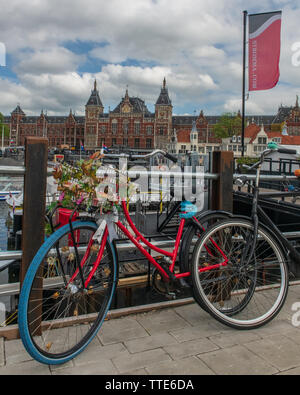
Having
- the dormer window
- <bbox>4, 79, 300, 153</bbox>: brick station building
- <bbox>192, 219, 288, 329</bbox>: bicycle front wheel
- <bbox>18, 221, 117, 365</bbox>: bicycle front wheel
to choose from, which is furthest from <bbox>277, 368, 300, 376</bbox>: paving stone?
<bbox>4, 79, 300, 153</bbox>: brick station building

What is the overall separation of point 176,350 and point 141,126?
106340 millimetres

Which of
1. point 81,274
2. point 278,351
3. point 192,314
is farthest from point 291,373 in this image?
point 81,274

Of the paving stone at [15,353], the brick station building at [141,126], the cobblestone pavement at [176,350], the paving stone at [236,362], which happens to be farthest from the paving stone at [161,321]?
the brick station building at [141,126]

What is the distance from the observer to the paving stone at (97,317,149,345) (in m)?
2.38

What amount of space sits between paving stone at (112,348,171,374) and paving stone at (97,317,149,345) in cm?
23

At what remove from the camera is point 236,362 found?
208cm

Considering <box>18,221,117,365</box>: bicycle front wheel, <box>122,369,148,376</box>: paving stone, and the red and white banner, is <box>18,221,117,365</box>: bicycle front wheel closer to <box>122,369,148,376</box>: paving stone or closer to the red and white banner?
<box>122,369,148,376</box>: paving stone

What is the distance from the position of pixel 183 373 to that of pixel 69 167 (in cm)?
143

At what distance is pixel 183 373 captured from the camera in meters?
1.96
